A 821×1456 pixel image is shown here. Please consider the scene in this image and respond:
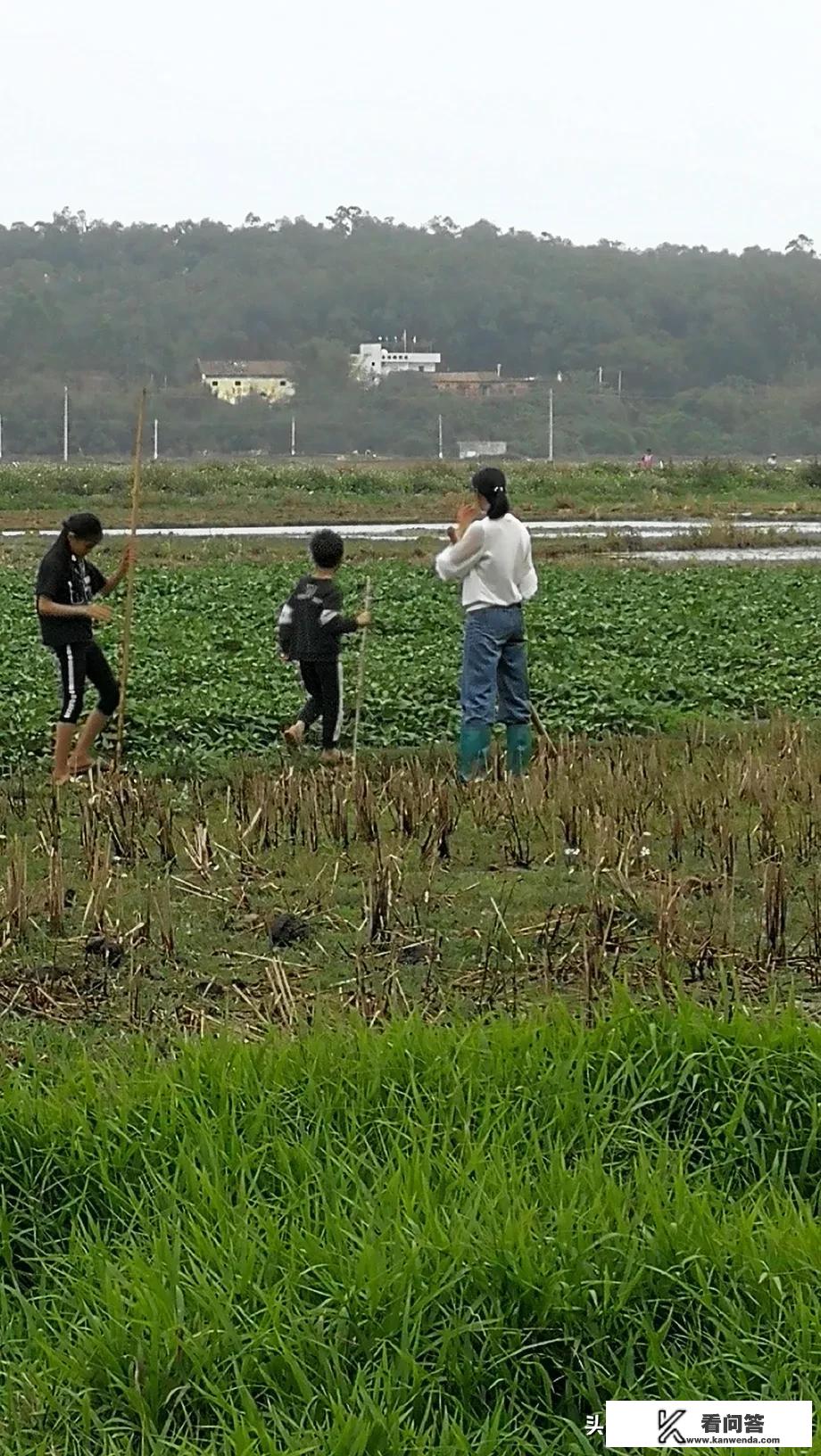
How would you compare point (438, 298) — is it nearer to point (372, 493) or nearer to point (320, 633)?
point (372, 493)

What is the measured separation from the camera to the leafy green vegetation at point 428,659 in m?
12.0

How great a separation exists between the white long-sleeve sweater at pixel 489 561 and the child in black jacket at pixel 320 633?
0.81m

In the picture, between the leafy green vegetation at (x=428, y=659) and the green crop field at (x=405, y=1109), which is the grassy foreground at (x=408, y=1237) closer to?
the green crop field at (x=405, y=1109)

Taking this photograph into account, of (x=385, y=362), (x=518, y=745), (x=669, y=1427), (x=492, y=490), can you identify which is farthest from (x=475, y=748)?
(x=385, y=362)

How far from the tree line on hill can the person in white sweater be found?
79732 mm

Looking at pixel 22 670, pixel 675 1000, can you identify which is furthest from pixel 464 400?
pixel 675 1000

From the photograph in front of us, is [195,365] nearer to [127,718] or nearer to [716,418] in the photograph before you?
[716,418]

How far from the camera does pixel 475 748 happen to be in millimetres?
10062

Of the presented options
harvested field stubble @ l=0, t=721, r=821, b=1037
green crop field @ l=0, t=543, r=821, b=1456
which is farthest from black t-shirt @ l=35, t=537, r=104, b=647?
green crop field @ l=0, t=543, r=821, b=1456

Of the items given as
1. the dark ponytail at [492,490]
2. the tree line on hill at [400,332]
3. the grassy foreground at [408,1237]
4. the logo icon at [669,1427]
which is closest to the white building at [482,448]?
the tree line on hill at [400,332]

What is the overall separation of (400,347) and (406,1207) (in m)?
111

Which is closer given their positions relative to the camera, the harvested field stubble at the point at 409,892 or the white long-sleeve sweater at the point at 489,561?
the harvested field stubble at the point at 409,892

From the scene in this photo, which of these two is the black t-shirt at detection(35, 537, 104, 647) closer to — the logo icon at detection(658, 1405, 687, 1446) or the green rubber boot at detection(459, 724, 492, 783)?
the green rubber boot at detection(459, 724, 492, 783)

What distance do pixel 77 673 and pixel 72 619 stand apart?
30cm
